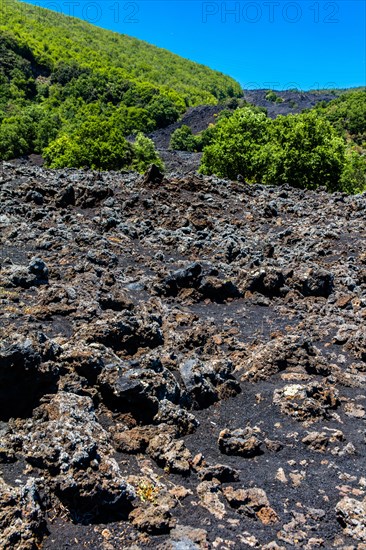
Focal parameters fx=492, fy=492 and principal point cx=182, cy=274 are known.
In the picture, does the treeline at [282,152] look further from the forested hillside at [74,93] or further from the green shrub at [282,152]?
the forested hillside at [74,93]

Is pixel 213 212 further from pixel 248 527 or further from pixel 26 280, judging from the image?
pixel 248 527

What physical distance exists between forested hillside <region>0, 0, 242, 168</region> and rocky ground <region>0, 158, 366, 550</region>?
2259cm

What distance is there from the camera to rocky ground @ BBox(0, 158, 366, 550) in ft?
15.3

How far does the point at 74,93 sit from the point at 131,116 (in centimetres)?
1158

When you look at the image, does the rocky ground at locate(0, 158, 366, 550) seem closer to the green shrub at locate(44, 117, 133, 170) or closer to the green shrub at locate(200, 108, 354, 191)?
the green shrub at locate(200, 108, 354, 191)

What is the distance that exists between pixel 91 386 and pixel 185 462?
5.45 feet

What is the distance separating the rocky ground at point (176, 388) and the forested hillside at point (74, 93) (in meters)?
22.6

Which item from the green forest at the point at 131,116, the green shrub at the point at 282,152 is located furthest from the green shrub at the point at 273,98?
the green shrub at the point at 282,152

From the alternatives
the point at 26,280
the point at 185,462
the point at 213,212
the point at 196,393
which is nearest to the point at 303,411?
the point at 196,393

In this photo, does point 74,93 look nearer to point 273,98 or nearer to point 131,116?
point 131,116

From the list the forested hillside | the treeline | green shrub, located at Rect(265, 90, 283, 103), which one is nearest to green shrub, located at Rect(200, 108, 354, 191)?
the treeline

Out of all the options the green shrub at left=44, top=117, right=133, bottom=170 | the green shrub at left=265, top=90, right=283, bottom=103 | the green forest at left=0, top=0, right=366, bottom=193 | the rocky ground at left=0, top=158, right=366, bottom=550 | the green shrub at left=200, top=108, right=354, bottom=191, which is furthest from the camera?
the green shrub at left=265, top=90, right=283, bottom=103

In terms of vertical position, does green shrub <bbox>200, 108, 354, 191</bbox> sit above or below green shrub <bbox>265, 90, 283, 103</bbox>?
below

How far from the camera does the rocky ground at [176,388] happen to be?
466 cm
